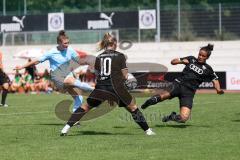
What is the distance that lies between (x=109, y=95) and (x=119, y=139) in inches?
35.5

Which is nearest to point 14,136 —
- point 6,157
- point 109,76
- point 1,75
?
point 109,76

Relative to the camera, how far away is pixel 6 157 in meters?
9.90

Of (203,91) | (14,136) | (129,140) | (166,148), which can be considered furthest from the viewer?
(203,91)

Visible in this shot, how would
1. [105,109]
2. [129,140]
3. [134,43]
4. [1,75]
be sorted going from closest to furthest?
[129,140], [105,109], [1,75], [134,43]

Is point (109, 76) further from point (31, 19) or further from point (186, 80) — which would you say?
point (31, 19)

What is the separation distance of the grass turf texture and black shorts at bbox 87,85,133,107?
0.61m

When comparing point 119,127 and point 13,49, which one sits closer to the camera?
point 119,127

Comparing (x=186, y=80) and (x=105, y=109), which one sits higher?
(x=186, y=80)

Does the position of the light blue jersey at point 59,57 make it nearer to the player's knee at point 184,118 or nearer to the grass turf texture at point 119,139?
the grass turf texture at point 119,139

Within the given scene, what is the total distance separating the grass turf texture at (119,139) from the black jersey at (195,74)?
2.91 feet

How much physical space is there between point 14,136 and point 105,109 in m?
7.30

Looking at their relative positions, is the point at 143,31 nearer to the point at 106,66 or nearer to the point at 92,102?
the point at 92,102

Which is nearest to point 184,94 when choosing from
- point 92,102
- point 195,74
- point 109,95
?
point 195,74

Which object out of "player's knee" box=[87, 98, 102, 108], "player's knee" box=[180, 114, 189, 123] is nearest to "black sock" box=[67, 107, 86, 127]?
"player's knee" box=[87, 98, 102, 108]
